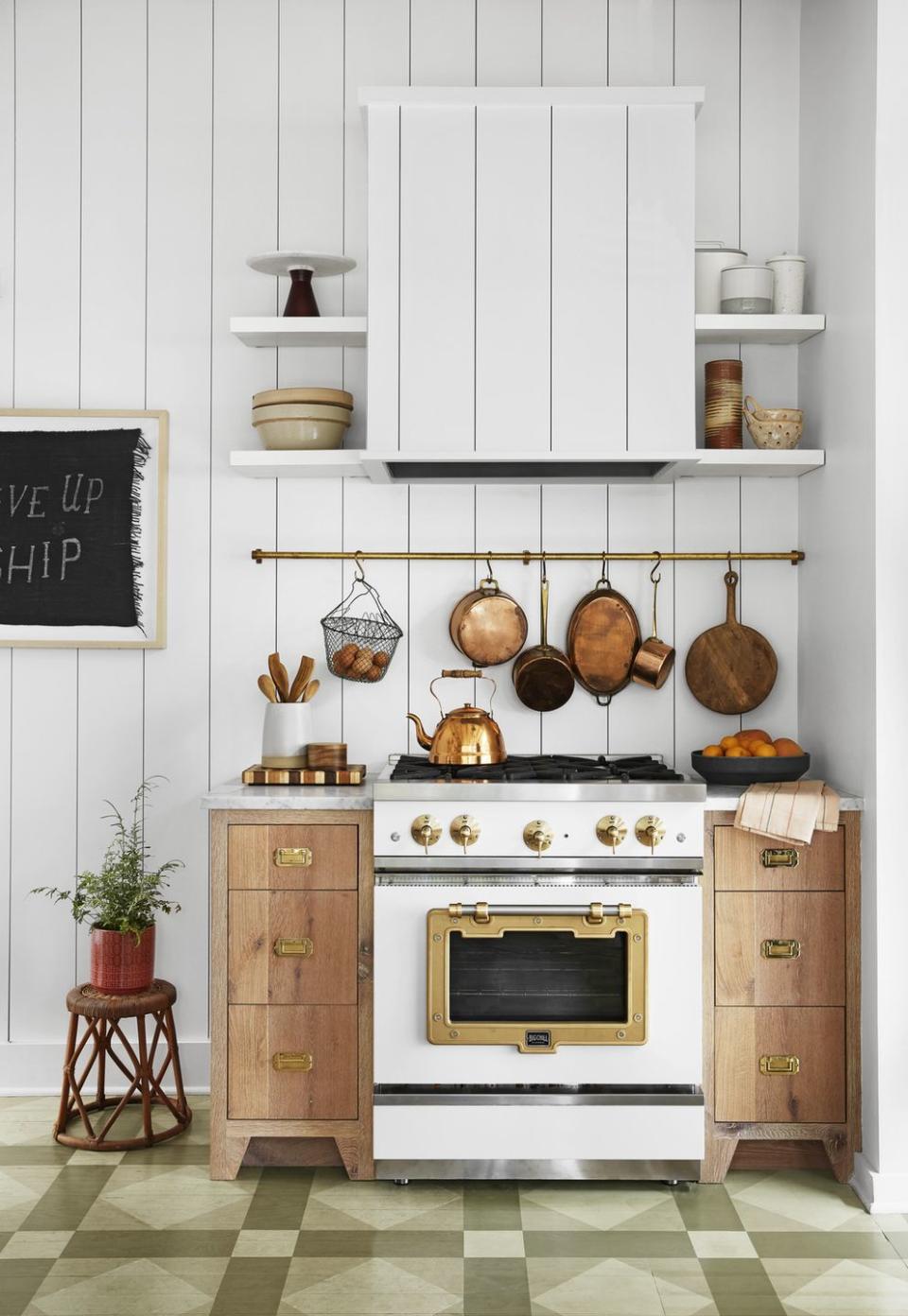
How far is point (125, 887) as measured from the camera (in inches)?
119

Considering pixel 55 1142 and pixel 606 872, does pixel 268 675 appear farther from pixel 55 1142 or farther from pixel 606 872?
pixel 55 1142

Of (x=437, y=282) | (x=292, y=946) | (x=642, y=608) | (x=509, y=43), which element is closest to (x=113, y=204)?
(x=437, y=282)

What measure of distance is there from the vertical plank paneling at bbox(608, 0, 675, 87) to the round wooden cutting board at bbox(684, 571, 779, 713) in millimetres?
1426

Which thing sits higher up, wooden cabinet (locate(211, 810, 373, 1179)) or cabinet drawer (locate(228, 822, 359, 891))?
cabinet drawer (locate(228, 822, 359, 891))

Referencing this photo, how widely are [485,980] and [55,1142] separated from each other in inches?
47.8

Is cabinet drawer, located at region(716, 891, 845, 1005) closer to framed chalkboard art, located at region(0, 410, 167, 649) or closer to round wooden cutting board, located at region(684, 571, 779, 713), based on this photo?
round wooden cutting board, located at region(684, 571, 779, 713)

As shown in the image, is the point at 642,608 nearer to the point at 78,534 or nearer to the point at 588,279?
the point at 588,279

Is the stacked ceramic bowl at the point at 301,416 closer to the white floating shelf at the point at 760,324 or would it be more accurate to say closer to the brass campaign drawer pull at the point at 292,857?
the white floating shelf at the point at 760,324

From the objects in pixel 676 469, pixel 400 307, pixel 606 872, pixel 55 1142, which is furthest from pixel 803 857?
pixel 55 1142

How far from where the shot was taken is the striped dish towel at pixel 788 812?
267cm

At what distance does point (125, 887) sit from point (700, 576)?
1.79 metres

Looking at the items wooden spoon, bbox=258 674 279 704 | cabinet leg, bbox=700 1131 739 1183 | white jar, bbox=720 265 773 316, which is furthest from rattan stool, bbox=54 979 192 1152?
white jar, bbox=720 265 773 316

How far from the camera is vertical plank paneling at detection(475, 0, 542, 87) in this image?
3281 millimetres

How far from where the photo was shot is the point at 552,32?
3289 mm
